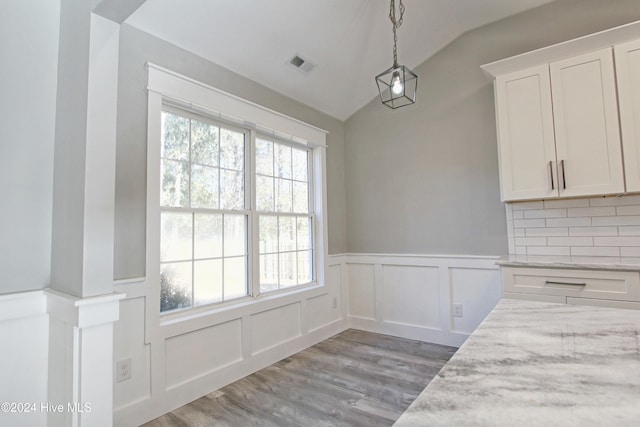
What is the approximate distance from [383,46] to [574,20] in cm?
159

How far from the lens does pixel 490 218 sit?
3.08m

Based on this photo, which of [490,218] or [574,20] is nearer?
[574,20]

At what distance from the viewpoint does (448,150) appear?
3338 mm

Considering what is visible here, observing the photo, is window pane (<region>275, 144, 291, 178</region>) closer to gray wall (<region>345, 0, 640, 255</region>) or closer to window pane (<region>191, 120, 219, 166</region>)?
→ window pane (<region>191, 120, 219, 166</region>)

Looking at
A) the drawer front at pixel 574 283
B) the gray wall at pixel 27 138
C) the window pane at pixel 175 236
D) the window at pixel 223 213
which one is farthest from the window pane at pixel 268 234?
the drawer front at pixel 574 283

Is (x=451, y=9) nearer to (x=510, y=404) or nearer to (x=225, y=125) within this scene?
(x=225, y=125)

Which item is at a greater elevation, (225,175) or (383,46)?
(383,46)

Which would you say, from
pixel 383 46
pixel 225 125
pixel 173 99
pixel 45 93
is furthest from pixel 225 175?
pixel 383 46

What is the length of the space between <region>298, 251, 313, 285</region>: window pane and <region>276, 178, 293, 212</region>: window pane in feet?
1.75

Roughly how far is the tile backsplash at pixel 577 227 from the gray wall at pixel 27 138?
3407 millimetres

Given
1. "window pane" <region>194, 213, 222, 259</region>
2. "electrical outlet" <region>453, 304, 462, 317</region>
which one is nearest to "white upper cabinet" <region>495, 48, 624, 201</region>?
"electrical outlet" <region>453, 304, 462, 317</region>

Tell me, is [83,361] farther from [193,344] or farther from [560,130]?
[560,130]

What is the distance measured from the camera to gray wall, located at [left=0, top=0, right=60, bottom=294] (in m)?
1.60

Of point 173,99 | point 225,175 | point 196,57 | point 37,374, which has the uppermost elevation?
point 196,57
